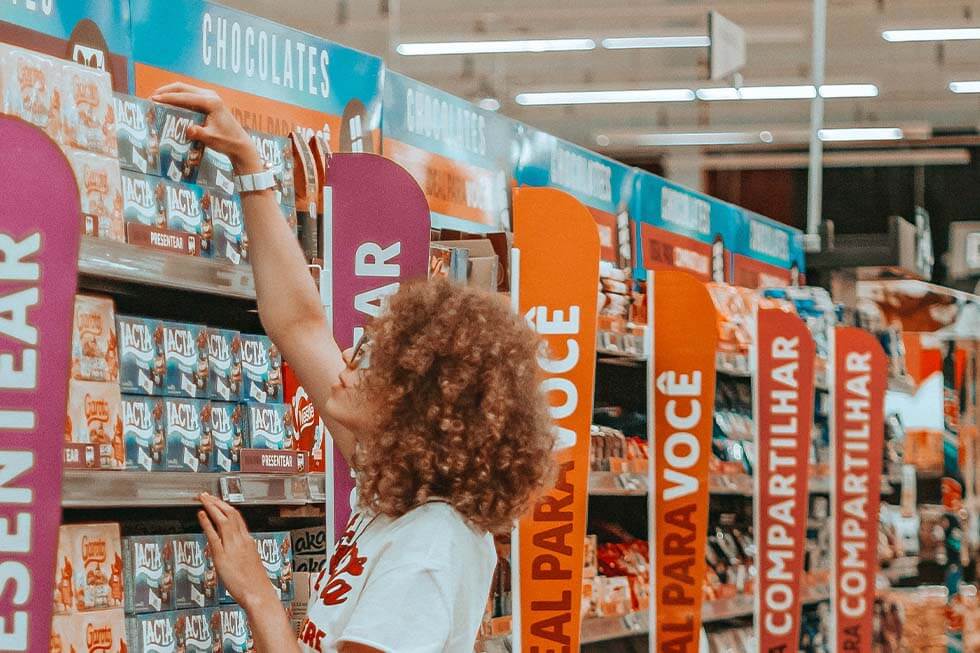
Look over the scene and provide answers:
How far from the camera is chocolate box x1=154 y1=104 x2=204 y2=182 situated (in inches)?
102

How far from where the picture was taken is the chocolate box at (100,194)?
7.68 ft

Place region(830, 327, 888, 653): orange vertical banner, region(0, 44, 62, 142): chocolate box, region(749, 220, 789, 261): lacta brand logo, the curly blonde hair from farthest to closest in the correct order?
region(749, 220, 789, 261): lacta brand logo → region(830, 327, 888, 653): orange vertical banner → region(0, 44, 62, 142): chocolate box → the curly blonde hair

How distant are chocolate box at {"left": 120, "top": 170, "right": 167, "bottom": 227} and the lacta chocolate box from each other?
0.57 m

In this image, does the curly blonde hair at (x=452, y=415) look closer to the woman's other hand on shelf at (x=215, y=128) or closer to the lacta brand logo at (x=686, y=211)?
the woman's other hand on shelf at (x=215, y=128)

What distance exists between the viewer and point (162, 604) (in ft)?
8.38

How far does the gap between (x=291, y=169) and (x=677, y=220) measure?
9.57ft

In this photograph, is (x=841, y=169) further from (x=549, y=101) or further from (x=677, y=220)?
(x=677, y=220)

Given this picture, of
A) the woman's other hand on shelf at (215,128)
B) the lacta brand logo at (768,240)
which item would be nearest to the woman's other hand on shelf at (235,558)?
the woman's other hand on shelf at (215,128)

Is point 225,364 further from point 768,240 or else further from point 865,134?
point 865,134

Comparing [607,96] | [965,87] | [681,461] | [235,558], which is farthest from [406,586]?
[965,87]

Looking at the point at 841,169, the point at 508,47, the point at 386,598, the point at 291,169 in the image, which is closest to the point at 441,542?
the point at 386,598

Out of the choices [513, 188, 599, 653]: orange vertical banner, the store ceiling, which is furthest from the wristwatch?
the store ceiling

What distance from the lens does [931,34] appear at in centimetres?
1168

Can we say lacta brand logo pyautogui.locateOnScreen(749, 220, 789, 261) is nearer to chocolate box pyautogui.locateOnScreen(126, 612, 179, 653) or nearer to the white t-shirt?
chocolate box pyautogui.locateOnScreen(126, 612, 179, 653)
